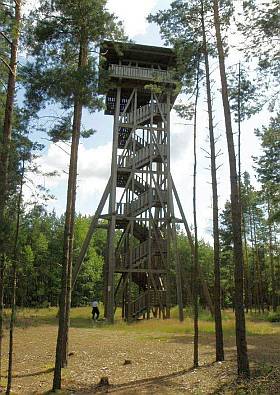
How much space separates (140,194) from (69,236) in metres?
13.8

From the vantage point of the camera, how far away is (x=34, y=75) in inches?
395

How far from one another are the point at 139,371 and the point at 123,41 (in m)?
8.47

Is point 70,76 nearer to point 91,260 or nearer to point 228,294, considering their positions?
point 91,260

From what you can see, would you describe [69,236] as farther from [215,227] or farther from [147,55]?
[147,55]

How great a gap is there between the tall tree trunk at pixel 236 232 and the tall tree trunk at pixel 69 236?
3438 mm

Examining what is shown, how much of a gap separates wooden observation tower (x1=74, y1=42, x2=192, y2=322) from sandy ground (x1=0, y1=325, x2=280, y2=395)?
17.0 feet

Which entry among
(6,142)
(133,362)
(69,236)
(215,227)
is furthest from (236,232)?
(6,142)

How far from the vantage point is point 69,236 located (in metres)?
9.49

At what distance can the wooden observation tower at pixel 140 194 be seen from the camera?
71.3 feet

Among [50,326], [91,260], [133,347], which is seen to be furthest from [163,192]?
[91,260]

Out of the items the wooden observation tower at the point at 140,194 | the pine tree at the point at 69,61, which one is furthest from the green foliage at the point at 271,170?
the pine tree at the point at 69,61

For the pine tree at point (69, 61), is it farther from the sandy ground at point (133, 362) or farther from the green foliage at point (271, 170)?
the green foliage at point (271, 170)

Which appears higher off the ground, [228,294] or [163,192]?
[163,192]

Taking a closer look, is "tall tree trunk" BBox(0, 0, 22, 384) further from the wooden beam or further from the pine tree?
the wooden beam
